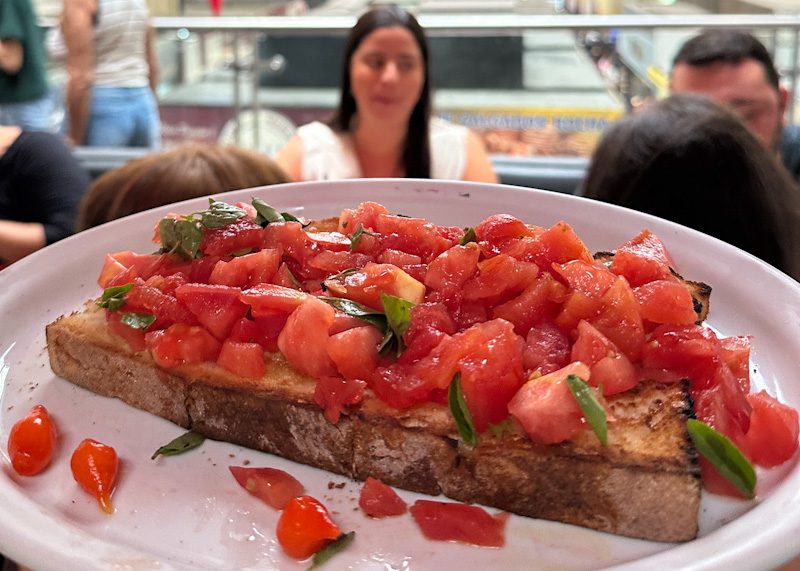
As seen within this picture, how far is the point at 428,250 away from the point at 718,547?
87 cm

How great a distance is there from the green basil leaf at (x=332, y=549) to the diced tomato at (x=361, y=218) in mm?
777

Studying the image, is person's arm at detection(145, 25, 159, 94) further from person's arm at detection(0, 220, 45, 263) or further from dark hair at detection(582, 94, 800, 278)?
dark hair at detection(582, 94, 800, 278)

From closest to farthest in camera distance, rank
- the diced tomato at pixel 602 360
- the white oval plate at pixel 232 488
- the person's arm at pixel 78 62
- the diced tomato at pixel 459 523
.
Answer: the white oval plate at pixel 232 488, the diced tomato at pixel 459 523, the diced tomato at pixel 602 360, the person's arm at pixel 78 62

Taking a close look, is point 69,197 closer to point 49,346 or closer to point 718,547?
point 49,346

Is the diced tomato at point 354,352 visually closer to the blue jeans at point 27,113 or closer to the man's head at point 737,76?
the man's head at point 737,76

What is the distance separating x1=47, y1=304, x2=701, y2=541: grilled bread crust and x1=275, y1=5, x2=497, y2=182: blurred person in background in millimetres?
2606

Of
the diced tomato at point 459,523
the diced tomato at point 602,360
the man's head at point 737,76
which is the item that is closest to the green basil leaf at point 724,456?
the diced tomato at point 602,360

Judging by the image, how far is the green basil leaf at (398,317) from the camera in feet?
4.41

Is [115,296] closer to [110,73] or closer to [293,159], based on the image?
[293,159]

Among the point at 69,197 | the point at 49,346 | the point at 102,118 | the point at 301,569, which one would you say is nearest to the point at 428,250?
the point at 301,569

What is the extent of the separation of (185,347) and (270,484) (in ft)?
1.20

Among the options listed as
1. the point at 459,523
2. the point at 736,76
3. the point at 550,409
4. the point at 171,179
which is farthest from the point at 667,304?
the point at 736,76

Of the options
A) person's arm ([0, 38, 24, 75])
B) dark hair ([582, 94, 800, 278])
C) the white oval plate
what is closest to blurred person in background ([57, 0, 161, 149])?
person's arm ([0, 38, 24, 75])

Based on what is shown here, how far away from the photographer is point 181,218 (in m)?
1.71
